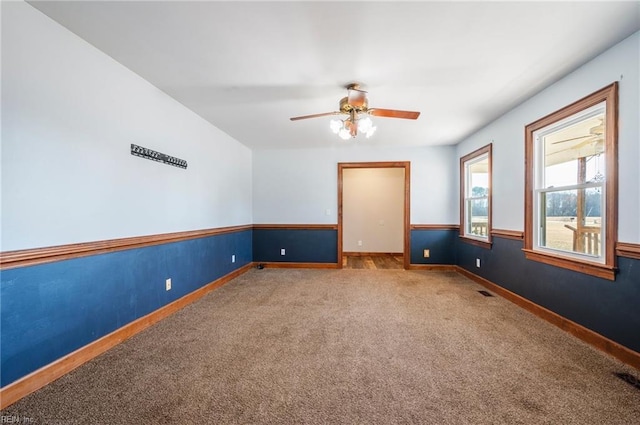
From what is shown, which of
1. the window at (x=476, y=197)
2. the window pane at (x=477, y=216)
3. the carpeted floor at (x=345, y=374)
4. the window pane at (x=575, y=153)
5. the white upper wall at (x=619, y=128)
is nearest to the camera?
the carpeted floor at (x=345, y=374)

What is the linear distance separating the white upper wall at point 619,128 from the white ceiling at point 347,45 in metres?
0.13

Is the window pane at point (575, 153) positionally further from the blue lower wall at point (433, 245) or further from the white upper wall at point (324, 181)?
the blue lower wall at point (433, 245)

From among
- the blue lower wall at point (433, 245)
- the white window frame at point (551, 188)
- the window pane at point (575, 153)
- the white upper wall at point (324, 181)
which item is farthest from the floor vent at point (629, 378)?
the white upper wall at point (324, 181)

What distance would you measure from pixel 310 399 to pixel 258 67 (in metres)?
2.50

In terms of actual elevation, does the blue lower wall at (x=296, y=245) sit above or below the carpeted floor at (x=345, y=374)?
above

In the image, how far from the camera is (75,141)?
69.5 inches

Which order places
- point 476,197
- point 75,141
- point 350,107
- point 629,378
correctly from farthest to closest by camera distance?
point 476,197, point 350,107, point 75,141, point 629,378

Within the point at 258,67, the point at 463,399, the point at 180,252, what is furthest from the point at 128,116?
the point at 463,399

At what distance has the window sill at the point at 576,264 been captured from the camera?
191 cm

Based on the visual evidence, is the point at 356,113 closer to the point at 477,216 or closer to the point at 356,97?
the point at 356,97

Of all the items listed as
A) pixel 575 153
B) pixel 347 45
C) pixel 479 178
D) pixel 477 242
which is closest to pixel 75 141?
pixel 347 45

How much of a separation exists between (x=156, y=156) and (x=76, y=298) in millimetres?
1402

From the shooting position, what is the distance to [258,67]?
2096 millimetres

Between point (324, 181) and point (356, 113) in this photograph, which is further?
point (324, 181)
